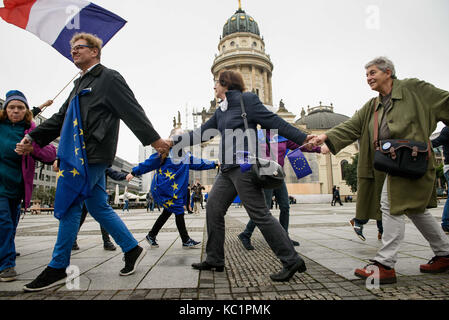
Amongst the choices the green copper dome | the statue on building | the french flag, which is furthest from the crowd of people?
the green copper dome

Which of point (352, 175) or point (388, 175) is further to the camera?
point (352, 175)

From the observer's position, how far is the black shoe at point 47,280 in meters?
2.26

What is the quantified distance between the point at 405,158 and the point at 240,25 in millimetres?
57488

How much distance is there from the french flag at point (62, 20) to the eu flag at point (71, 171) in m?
2.66

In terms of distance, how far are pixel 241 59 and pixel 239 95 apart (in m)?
49.6

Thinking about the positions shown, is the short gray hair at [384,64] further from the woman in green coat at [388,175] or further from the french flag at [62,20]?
the french flag at [62,20]

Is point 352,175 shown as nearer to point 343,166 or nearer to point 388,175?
point 343,166

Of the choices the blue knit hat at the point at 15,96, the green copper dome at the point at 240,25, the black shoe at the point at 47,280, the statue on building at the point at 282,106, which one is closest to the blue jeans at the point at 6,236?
the black shoe at the point at 47,280

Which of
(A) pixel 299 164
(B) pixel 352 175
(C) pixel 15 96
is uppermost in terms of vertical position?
(B) pixel 352 175

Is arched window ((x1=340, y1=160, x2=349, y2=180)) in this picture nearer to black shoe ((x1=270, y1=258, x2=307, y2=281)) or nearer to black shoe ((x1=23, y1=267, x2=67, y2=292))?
black shoe ((x1=270, y1=258, x2=307, y2=281))

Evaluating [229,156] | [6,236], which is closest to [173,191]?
[229,156]

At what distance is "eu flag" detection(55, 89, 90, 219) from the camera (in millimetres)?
2488

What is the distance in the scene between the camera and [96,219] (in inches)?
110
